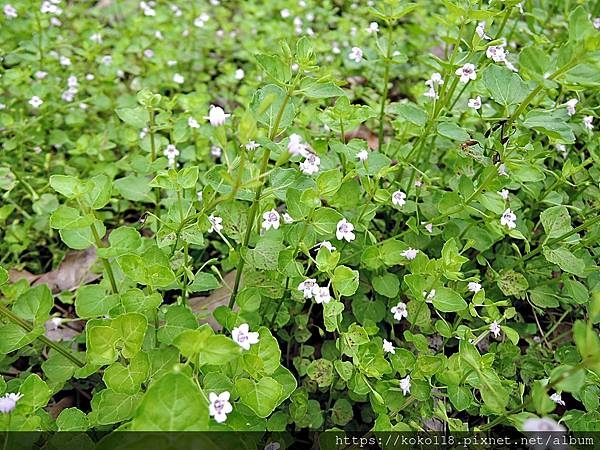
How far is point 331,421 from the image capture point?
1.82m

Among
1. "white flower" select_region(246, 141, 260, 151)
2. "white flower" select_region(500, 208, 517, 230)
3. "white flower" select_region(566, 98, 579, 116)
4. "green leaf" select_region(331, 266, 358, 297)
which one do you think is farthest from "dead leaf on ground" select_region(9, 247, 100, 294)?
"white flower" select_region(566, 98, 579, 116)

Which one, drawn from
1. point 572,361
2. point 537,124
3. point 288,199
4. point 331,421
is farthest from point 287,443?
point 537,124

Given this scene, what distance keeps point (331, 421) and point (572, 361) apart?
0.79 m

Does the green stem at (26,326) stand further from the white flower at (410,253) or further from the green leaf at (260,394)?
the white flower at (410,253)

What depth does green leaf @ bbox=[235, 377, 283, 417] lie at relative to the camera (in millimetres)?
1388

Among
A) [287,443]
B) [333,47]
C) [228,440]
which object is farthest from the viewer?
[333,47]

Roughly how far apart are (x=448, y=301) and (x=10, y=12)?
113 inches

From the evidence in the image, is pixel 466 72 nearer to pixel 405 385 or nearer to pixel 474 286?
pixel 474 286

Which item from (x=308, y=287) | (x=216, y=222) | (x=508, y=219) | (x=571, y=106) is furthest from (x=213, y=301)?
(x=571, y=106)

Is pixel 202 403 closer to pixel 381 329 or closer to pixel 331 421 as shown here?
pixel 331 421

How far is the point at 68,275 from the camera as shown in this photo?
243 centimetres

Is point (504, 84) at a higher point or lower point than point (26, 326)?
higher

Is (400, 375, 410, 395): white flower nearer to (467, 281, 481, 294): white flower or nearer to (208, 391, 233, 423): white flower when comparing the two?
(467, 281, 481, 294): white flower

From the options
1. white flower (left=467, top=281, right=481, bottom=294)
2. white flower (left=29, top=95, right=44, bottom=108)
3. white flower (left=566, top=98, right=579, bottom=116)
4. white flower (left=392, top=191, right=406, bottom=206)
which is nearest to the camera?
white flower (left=467, top=281, right=481, bottom=294)
